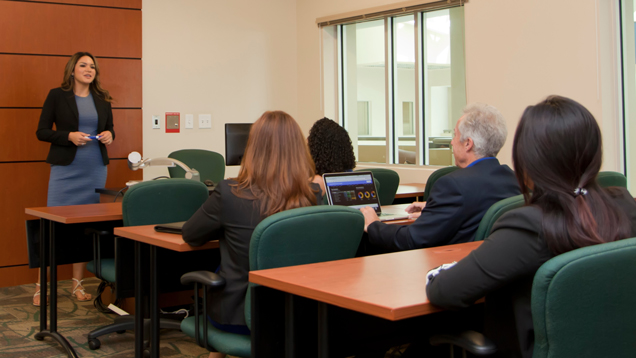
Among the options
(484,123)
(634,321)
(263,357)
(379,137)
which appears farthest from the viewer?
(379,137)

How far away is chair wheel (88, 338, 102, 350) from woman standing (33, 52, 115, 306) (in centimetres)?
119

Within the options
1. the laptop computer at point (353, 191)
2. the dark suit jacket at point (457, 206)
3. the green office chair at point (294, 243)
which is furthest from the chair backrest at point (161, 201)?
the dark suit jacket at point (457, 206)

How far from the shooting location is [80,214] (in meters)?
2.99

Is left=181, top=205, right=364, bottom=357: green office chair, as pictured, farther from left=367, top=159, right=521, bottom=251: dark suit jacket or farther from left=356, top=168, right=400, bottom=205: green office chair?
left=356, top=168, right=400, bottom=205: green office chair

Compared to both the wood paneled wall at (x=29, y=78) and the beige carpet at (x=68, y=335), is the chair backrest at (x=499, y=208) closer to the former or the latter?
the beige carpet at (x=68, y=335)

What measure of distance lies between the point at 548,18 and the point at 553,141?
3.60 m

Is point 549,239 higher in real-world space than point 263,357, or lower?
higher

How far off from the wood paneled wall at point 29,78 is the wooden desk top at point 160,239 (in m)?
2.91

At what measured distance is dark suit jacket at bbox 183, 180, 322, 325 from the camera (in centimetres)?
205

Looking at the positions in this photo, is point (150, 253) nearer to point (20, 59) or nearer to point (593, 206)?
point (593, 206)

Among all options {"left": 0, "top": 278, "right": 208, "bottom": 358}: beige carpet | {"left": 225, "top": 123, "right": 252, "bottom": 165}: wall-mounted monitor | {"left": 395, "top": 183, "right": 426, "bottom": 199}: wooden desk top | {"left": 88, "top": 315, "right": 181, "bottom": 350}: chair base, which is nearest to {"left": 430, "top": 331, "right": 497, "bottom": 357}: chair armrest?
{"left": 0, "top": 278, "right": 208, "bottom": 358}: beige carpet

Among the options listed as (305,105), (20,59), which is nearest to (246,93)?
(305,105)

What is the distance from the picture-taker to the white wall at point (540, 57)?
13.9 feet

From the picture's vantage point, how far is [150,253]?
8.16 ft
